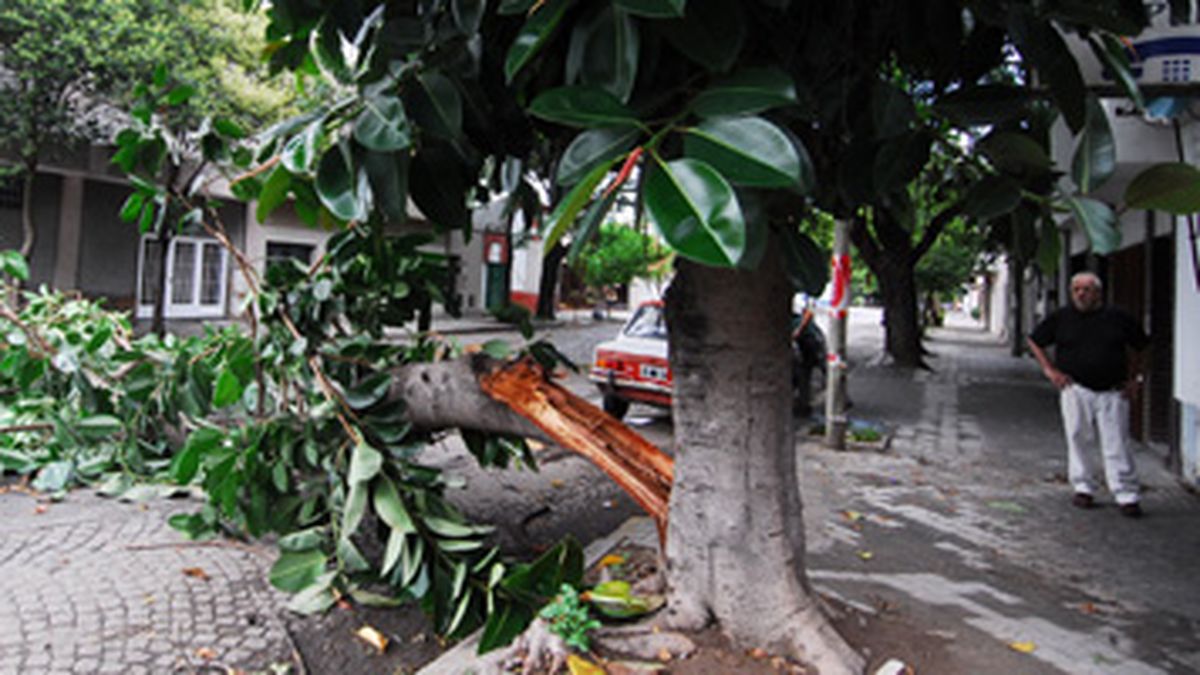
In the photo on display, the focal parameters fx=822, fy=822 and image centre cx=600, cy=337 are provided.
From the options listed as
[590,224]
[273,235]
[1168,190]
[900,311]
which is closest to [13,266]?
[590,224]

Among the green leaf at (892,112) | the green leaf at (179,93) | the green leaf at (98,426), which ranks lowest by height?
the green leaf at (98,426)

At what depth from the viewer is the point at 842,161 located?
6.51ft

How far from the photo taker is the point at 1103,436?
5.80m

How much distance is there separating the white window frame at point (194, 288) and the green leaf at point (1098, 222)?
20912mm

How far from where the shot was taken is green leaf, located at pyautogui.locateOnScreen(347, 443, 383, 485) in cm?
348

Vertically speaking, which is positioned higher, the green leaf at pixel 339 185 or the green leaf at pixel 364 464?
the green leaf at pixel 339 185

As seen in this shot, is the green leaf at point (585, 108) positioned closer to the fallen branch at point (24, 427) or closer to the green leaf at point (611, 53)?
the green leaf at point (611, 53)

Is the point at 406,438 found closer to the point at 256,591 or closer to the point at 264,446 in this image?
the point at 264,446

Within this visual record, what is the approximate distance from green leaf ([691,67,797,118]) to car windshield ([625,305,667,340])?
8.49m

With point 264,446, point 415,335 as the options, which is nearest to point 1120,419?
point 415,335

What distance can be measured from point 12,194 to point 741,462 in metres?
19.1

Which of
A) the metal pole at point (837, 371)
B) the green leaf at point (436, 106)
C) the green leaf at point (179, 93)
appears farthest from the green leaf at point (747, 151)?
the metal pole at point (837, 371)

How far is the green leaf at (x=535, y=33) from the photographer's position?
1383 millimetres

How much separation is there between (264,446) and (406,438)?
68 centimetres
